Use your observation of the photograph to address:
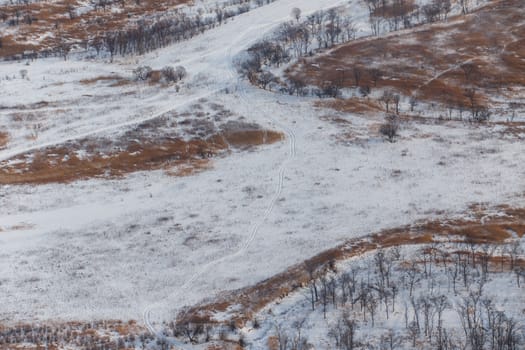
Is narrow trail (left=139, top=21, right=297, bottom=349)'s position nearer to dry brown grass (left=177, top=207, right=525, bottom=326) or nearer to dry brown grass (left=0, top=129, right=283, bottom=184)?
dry brown grass (left=177, top=207, right=525, bottom=326)

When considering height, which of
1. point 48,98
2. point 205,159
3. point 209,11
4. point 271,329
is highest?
point 209,11

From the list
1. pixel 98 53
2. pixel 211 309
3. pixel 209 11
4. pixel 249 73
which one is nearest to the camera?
pixel 211 309

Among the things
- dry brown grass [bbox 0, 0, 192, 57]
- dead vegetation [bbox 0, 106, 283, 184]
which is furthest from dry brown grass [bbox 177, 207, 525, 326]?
dry brown grass [bbox 0, 0, 192, 57]

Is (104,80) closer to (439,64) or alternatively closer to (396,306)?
(439,64)

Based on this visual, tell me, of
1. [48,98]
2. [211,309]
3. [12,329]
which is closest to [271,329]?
[211,309]

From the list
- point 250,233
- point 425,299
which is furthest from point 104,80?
point 425,299

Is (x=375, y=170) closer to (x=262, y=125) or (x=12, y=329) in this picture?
(x=262, y=125)

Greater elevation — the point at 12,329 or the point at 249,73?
the point at 249,73
